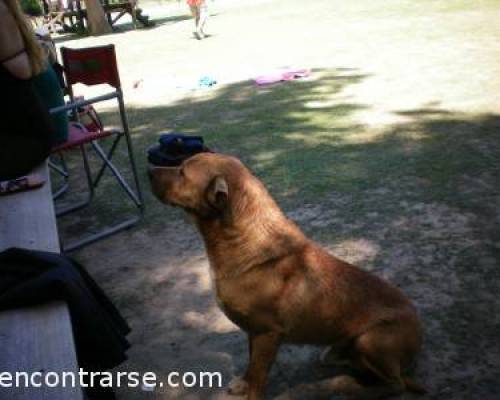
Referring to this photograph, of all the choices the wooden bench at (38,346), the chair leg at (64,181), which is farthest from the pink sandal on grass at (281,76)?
the wooden bench at (38,346)

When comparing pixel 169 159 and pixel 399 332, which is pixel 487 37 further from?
pixel 399 332

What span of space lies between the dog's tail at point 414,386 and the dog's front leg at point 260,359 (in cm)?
65

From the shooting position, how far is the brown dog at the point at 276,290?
254cm

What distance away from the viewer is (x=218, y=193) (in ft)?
8.09

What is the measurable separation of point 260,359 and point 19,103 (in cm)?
220

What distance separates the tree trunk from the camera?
21359mm

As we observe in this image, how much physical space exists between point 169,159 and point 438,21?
1093 cm

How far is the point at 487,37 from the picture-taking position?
412 inches

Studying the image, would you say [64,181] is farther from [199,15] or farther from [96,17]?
[96,17]

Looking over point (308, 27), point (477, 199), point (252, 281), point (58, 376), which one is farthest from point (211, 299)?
point (308, 27)

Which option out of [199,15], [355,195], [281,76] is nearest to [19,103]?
[355,195]

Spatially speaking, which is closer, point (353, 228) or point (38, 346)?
point (38, 346)

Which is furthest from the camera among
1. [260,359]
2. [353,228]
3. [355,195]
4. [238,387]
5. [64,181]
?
[64,181]

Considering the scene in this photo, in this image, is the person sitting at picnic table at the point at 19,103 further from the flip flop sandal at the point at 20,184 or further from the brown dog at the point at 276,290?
the brown dog at the point at 276,290
